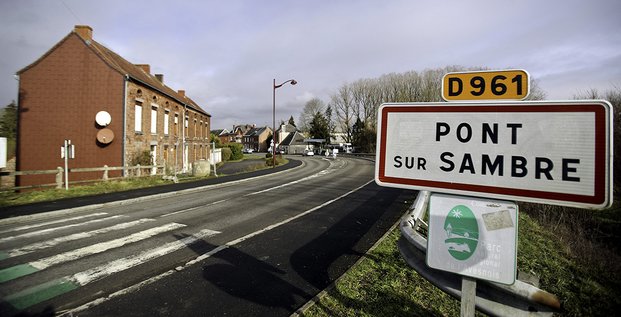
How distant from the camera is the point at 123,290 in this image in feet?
13.0

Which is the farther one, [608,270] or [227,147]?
[227,147]

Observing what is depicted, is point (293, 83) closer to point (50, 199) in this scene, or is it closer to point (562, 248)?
point (50, 199)

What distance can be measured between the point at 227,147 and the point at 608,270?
4357 cm

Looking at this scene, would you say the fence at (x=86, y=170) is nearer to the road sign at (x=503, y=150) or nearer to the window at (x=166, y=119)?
the window at (x=166, y=119)

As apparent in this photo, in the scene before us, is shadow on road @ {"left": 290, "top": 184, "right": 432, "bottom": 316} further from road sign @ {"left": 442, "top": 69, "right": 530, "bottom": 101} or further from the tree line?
the tree line

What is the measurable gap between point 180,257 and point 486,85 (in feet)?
17.0

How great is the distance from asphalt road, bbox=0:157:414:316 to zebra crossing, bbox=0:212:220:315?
0.02 m

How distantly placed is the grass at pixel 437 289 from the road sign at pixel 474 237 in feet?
6.21

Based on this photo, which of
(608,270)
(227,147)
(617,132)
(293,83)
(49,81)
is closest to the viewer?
(608,270)

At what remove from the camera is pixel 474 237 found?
1765mm

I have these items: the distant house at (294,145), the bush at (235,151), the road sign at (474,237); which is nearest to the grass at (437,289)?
the road sign at (474,237)

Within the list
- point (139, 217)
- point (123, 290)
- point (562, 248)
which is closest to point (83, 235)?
point (139, 217)

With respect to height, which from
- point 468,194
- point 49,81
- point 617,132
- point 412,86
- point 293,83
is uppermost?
point 412,86

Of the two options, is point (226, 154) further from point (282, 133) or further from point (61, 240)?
point (282, 133)
